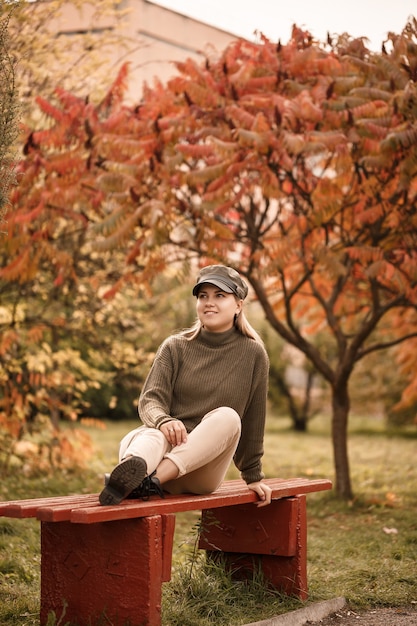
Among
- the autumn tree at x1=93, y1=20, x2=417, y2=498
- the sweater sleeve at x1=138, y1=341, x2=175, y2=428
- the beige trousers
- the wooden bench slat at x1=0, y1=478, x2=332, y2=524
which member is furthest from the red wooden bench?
the autumn tree at x1=93, y1=20, x2=417, y2=498

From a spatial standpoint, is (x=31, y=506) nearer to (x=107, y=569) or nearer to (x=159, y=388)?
(x=107, y=569)

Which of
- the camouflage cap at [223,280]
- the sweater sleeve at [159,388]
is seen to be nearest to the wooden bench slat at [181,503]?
the sweater sleeve at [159,388]

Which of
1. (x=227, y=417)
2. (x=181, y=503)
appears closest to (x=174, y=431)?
(x=227, y=417)

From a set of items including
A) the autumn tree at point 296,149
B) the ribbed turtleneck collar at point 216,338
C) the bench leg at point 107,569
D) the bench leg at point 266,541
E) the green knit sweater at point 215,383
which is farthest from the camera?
the autumn tree at point 296,149

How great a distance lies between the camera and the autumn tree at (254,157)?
276 inches

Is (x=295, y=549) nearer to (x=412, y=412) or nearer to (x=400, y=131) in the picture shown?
(x=400, y=131)

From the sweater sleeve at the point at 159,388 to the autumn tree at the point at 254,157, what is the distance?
102 inches

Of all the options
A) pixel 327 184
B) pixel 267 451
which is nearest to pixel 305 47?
pixel 327 184

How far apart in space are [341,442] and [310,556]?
272cm

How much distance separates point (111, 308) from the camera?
10531 mm

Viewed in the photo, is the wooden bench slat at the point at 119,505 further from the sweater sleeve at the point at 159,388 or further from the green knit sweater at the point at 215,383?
the sweater sleeve at the point at 159,388

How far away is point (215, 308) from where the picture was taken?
4.55m

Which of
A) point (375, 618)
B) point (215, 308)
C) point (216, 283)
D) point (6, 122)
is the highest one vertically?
point (6, 122)

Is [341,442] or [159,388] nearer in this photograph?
[159,388]
